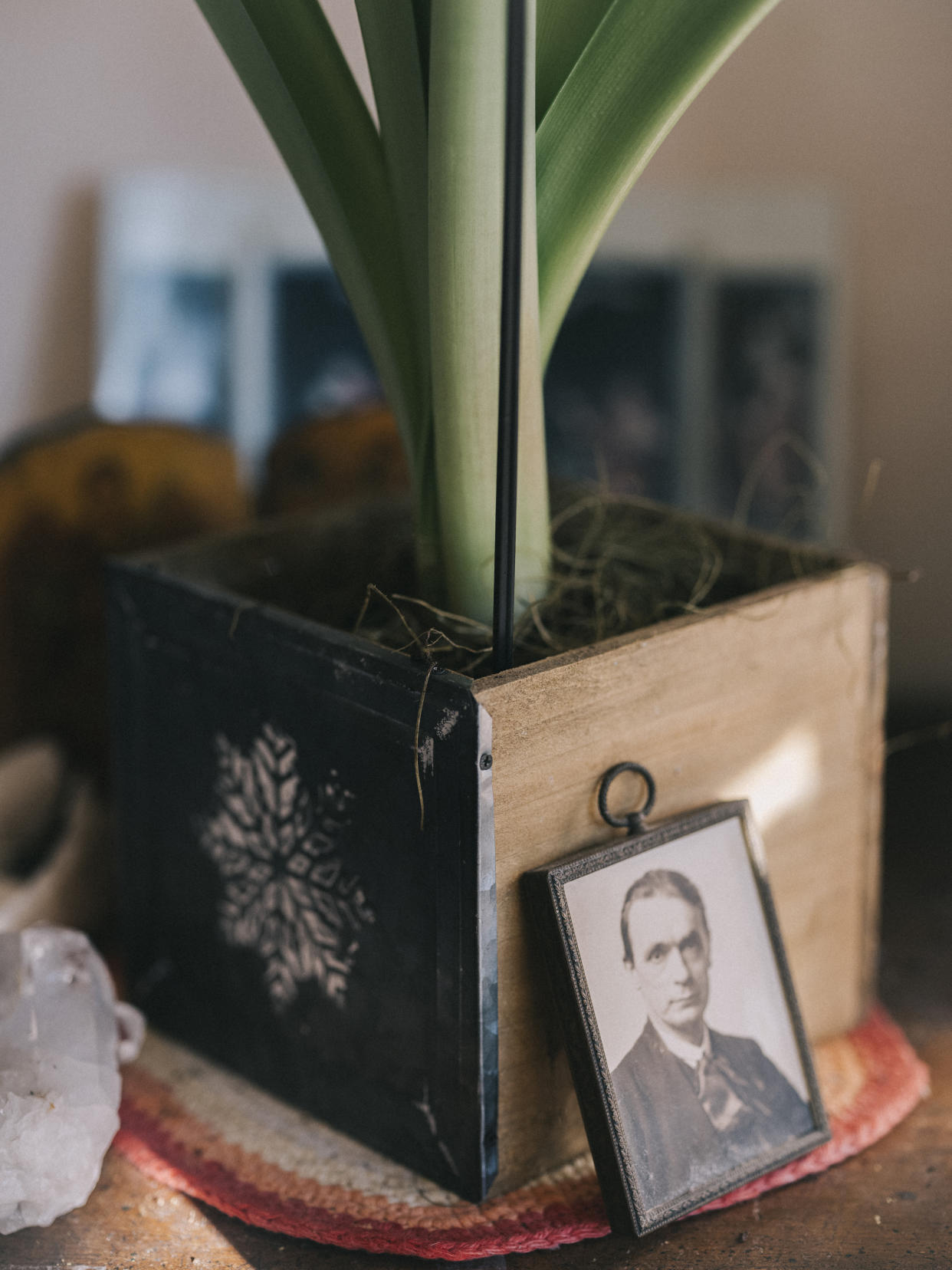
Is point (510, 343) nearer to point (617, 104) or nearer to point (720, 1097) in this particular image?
point (617, 104)

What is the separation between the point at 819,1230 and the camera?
1.56ft

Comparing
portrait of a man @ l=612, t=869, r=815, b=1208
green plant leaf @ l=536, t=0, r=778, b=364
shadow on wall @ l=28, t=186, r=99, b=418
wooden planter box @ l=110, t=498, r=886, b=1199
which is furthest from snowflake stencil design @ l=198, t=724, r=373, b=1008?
shadow on wall @ l=28, t=186, r=99, b=418

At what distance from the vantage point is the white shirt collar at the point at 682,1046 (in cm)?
48

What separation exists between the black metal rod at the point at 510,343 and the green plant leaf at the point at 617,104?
2.2 inches

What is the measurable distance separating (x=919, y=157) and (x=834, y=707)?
1.99 ft

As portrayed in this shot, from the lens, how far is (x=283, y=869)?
0.53 metres

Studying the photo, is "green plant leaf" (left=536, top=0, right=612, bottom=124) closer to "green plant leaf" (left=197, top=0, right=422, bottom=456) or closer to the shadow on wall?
"green plant leaf" (left=197, top=0, right=422, bottom=456)

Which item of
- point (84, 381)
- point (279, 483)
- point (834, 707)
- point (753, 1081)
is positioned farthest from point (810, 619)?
point (84, 381)

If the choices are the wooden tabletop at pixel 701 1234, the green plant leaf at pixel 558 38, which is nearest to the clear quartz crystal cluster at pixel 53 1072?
the wooden tabletop at pixel 701 1234

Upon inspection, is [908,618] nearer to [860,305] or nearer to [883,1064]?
[860,305]

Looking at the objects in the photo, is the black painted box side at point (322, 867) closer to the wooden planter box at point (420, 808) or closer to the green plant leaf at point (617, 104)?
the wooden planter box at point (420, 808)

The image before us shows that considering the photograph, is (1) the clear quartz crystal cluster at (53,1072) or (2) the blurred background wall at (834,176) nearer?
(1) the clear quartz crystal cluster at (53,1072)

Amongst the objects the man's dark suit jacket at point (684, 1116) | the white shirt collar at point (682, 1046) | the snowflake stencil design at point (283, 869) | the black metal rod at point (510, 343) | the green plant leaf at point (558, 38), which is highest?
the green plant leaf at point (558, 38)

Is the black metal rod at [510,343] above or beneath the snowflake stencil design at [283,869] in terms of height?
above
